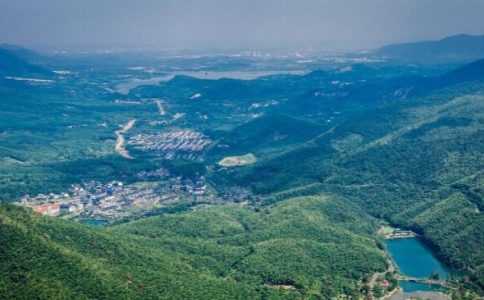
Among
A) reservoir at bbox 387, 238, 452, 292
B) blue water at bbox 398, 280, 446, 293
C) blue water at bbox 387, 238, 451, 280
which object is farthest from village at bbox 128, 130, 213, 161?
blue water at bbox 398, 280, 446, 293

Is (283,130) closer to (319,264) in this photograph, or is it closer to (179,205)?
(179,205)

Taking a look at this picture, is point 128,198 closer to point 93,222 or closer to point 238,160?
point 93,222

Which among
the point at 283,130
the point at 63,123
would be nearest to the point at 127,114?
the point at 63,123

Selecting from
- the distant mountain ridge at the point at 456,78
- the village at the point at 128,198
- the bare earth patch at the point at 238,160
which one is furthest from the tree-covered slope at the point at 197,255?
the distant mountain ridge at the point at 456,78

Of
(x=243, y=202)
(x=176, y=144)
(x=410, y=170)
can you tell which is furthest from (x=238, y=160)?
(x=410, y=170)

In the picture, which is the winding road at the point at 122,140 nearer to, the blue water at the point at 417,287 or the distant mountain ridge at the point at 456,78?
the blue water at the point at 417,287

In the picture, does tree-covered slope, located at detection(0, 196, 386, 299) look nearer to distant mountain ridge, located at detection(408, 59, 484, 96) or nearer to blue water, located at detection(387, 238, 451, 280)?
blue water, located at detection(387, 238, 451, 280)
